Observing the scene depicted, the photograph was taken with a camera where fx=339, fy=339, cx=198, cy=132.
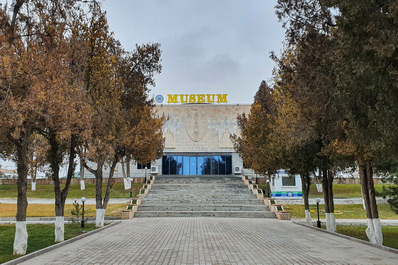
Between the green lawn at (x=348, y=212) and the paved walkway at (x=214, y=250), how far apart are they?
34.3 ft

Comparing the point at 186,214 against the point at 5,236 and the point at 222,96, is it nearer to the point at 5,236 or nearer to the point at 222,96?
the point at 5,236

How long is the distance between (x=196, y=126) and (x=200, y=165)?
5.44 m

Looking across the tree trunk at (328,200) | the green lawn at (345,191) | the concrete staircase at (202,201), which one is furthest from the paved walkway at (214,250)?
the green lawn at (345,191)

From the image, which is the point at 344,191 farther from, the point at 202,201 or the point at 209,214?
the point at 209,214

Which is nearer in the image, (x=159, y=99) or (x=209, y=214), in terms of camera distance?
(x=209, y=214)

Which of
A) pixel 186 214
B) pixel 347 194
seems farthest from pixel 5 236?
pixel 347 194

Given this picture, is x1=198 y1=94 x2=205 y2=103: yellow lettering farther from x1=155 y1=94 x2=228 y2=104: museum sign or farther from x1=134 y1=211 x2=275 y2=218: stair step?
x1=134 y1=211 x2=275 y2=218: stair step

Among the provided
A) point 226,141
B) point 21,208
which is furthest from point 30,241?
point 226,141

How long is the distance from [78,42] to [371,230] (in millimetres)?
12080

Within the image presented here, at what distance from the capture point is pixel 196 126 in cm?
4731

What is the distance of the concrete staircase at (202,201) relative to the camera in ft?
73.0

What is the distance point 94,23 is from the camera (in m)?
15.3

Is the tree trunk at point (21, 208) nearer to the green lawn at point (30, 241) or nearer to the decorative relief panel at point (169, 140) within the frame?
the green lawn at point (30, 241)

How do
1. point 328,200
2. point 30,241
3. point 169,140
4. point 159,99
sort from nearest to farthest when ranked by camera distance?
point 30,241 < point 328,200 < point 169,140 < point 159,99
